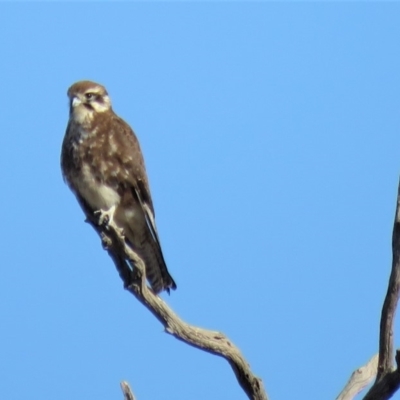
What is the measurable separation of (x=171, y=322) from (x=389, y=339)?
1.17 m

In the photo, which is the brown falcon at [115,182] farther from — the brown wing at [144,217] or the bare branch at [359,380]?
the bare branch at [359,380]

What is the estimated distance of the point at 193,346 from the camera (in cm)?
501

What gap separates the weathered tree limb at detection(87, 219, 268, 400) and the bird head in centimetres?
108

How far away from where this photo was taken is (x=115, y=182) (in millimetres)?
5820

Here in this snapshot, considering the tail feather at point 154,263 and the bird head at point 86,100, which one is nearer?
the tail feather at point 154,263

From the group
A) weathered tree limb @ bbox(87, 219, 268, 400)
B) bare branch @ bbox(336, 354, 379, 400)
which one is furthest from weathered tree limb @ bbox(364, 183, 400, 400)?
weathered tree limb @ bbox(87, 219, 268, 400)

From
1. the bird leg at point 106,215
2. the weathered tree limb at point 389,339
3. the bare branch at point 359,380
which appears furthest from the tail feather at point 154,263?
the weathered tree limb at point 389,339

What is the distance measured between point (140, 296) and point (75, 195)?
1.09m

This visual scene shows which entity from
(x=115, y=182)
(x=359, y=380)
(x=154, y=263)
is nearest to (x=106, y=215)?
(x=115, y=182)

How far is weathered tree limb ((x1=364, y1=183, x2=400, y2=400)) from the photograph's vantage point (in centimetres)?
428

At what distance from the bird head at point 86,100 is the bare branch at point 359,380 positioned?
7.56ft

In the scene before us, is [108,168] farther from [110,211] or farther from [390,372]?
[390,372]

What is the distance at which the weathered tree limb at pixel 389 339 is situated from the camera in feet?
14.0

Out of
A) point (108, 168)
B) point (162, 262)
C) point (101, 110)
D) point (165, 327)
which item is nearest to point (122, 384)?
point (165, 327)
